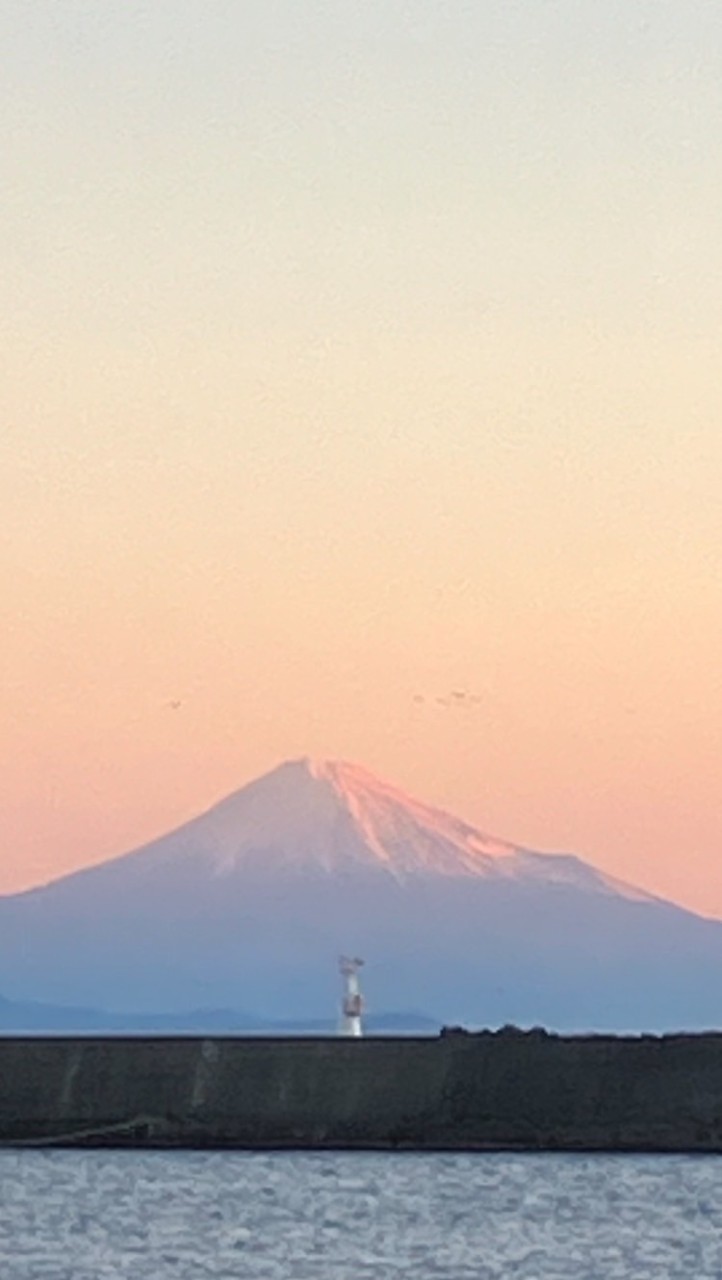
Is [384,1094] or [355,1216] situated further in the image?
[384,1094]

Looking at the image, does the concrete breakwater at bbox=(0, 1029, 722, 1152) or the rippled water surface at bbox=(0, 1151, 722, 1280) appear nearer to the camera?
the rippled water surface at bbox=(0, 1151, 722, 1280)

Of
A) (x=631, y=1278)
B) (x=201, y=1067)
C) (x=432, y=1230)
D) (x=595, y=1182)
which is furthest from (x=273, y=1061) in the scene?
(x=631, y=1278)

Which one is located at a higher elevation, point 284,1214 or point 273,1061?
point 273,1061

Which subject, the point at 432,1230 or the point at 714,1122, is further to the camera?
the point at 714,1122

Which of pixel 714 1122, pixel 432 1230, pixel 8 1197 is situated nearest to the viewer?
pixel 432 1230

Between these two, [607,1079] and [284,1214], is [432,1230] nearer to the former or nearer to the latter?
[284,1214]
